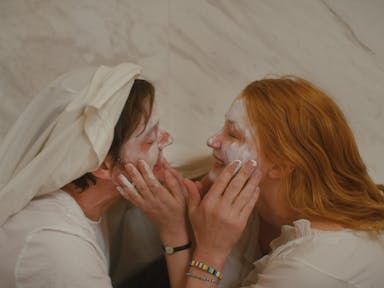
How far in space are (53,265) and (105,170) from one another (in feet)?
0.81

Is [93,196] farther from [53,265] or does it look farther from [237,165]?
[237,165]

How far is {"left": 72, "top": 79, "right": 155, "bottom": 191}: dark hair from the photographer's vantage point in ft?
2.91

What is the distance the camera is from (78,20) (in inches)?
48.3

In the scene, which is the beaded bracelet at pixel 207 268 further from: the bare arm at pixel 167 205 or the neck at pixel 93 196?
the neck at pixel 93 196

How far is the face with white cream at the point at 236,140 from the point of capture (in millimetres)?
907

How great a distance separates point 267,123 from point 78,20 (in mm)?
739

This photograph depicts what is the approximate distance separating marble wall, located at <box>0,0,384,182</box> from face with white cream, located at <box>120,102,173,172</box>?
Result: 0.24 m

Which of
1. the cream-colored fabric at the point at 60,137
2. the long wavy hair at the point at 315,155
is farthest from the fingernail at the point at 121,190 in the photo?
the long wavy hair at the point at 315,155

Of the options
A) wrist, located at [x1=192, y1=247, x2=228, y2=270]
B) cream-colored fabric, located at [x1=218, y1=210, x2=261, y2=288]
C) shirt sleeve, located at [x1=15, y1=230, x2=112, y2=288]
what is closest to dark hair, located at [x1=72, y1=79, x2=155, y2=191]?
shirt sleeve, located at [x1=15, y1=230, x2=112, y2=288]

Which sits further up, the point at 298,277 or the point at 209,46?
the point at 209,46

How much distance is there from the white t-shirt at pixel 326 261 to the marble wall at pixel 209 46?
19.8 inches

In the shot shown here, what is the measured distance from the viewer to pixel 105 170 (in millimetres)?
909

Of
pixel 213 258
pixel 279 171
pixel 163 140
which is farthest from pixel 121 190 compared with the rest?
pixel 279 171

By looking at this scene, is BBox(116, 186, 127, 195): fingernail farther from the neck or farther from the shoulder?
the shoulder
